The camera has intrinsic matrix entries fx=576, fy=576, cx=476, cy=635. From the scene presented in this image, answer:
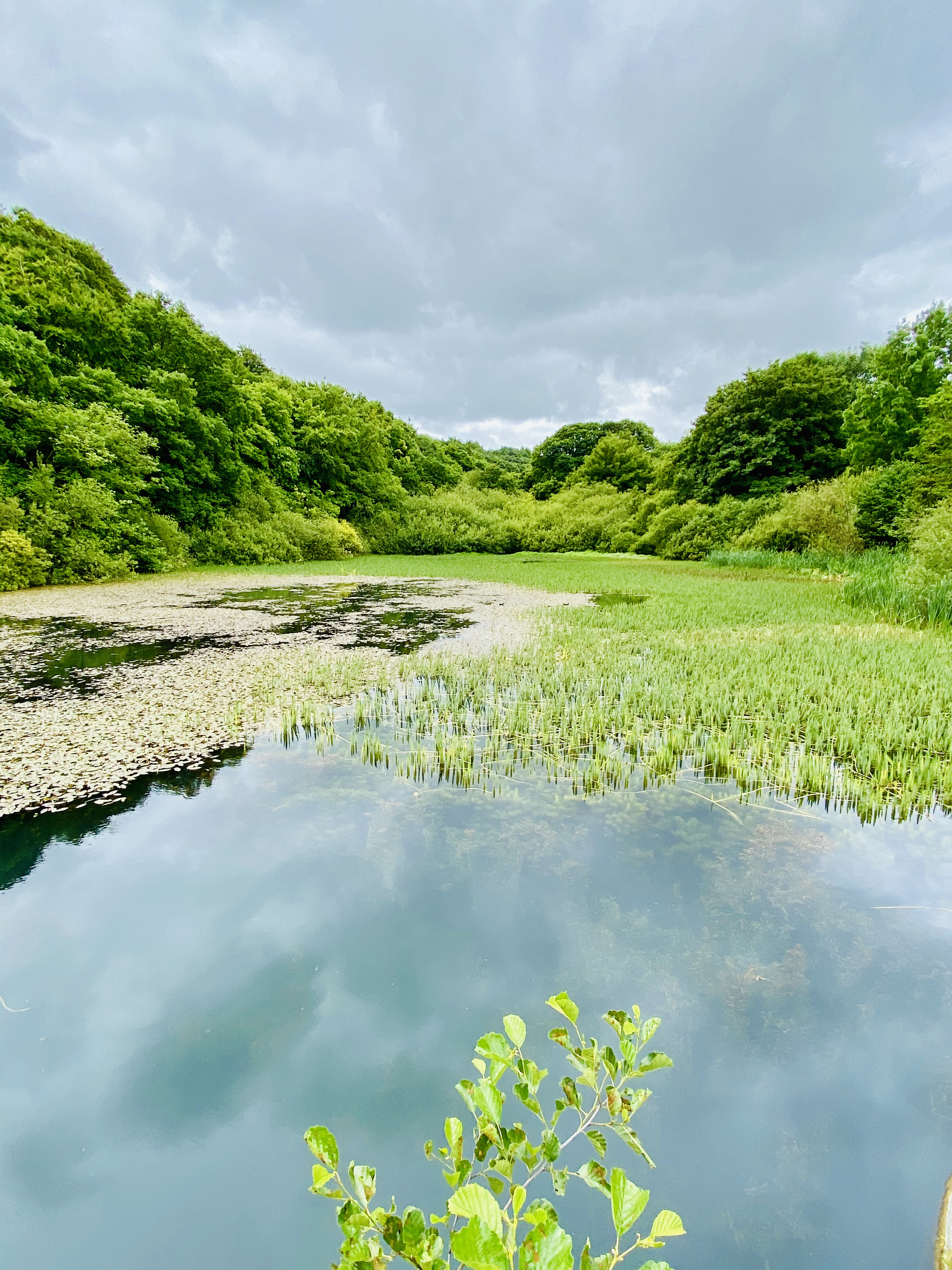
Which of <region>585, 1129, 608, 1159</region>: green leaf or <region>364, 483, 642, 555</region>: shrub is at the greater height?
<region>364, 483, 642, 555</region>: shrub

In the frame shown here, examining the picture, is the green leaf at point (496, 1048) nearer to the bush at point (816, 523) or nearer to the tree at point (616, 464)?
the bush at point (816, 523)

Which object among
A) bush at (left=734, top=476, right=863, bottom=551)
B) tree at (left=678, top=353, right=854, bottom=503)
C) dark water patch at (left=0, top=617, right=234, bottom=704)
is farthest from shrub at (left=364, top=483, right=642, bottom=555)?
dark water patch at (left=0, top=617, right=234, bottom=704)

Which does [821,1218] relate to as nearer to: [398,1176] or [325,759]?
[398,1176]

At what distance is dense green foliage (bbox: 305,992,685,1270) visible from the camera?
22.8 inches

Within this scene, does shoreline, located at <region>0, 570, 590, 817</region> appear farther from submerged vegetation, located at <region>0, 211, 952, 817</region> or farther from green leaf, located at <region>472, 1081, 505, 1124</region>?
green leaf, located at <region>472, 1081, 505, 1124</region>

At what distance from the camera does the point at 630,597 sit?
10.6 metres

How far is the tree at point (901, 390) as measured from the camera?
18.6 meters

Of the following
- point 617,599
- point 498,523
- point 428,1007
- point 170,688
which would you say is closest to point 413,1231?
point 428,1007

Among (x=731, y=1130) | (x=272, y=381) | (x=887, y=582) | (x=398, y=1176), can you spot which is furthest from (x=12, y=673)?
(x=272, y=381)

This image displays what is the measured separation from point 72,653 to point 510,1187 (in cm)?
653

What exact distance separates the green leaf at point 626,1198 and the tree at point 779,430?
24.1 meters

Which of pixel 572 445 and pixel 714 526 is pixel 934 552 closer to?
pixel 714 526

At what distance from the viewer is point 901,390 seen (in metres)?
18.6

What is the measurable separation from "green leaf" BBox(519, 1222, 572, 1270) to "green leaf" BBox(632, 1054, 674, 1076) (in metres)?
0.26
